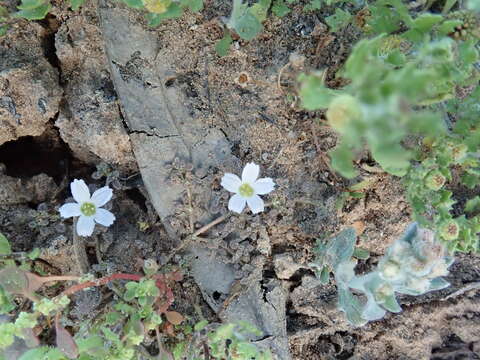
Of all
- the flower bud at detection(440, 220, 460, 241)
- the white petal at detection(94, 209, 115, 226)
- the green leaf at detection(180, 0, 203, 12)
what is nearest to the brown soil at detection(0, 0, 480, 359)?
the white petal at detection(94, 209, 115, 226)

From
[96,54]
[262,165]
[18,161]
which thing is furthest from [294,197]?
[18,161]

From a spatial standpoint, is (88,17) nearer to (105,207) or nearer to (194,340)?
(105,207)

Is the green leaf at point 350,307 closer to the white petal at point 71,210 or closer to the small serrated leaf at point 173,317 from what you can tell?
the small serrated leaf at point 173,317

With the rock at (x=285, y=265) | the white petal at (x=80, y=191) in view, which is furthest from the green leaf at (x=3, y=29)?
the rock at (x=285, y=265)

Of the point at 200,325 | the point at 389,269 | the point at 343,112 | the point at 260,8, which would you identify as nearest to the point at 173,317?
the point at 200,325

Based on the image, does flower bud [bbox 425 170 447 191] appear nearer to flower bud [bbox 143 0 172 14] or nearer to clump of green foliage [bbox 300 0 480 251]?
clump of green foliage [bbox 300 0 480 251]
